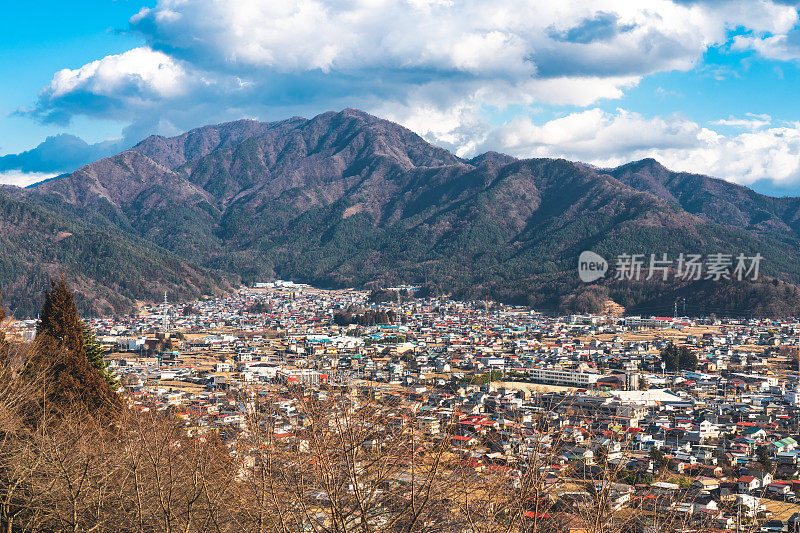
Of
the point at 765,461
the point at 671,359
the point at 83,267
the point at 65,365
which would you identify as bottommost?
the point at 765,461

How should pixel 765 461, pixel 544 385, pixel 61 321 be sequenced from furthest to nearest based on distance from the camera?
pixel 544 385
pixel 765 461
pixel 61 321

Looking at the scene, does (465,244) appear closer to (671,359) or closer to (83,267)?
(83,267)

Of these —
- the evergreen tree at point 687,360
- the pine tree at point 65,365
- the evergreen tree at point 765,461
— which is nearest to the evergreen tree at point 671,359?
the evergreen tree at point 687,360

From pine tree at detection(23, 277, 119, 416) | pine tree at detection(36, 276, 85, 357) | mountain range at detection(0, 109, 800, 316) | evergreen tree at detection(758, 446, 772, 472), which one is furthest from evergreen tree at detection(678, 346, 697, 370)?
pine tree at detection(36, 276, 85, 357)

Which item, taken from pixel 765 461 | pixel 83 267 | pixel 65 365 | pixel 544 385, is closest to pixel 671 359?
pixel 544 385

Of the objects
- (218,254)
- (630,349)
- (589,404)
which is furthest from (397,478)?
(218,254)

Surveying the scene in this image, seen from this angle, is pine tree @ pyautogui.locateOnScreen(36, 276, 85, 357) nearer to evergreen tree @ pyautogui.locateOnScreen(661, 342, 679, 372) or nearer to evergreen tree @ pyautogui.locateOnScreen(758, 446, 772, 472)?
evergreen tree @ pyautogui.locateOnScreen(758, 446, 772, 472)

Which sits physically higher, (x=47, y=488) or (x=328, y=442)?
(x=328, y=442)

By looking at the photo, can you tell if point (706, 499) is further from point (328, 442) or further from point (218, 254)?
point (218, 254)
